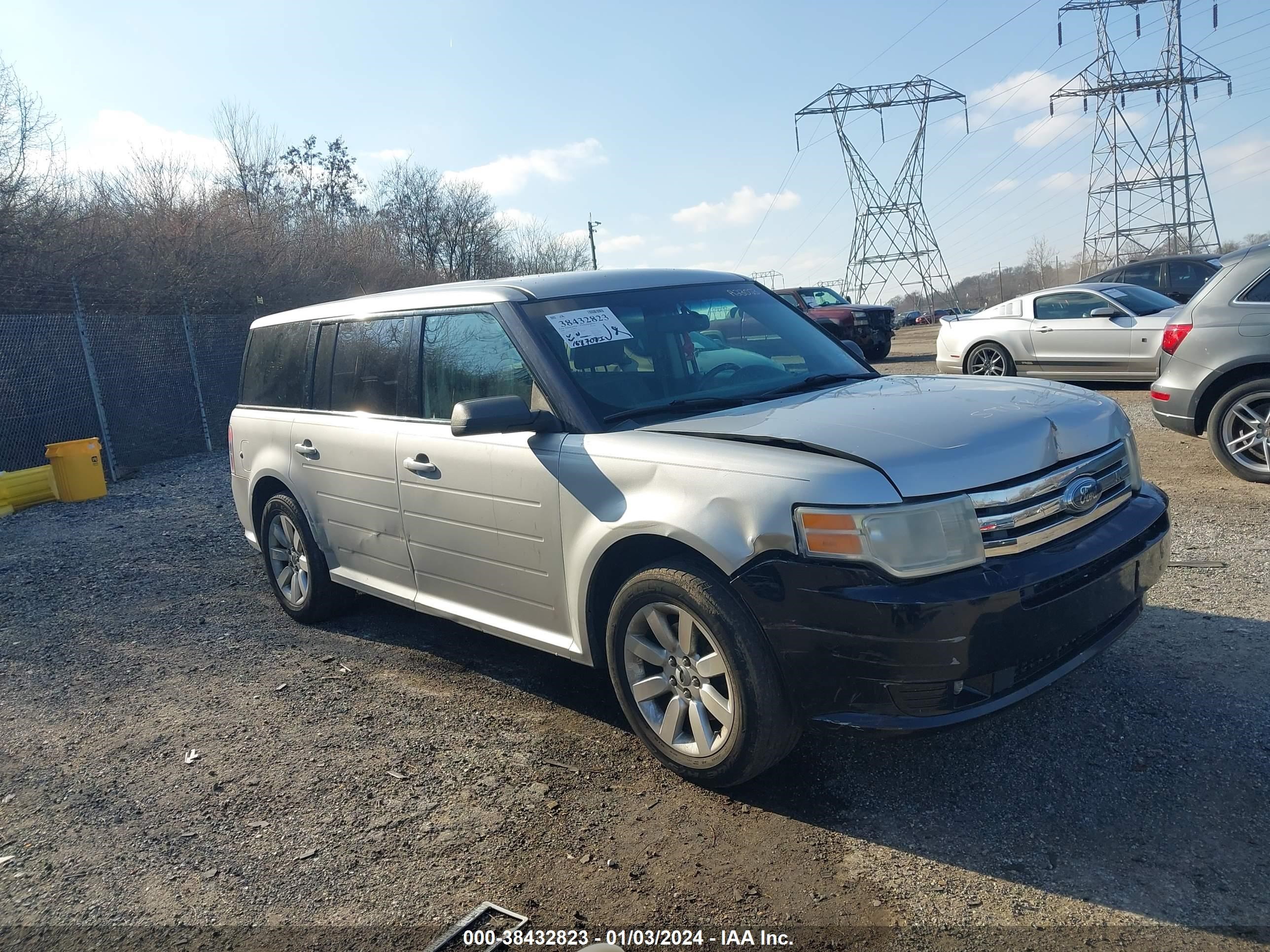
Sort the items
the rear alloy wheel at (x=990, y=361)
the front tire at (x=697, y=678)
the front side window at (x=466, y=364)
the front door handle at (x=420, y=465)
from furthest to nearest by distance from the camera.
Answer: the rear alloy wheel at (x=990, y=361)
the front door handle at (x=420, y=465)
the front side window at (x=466, y=364)
the front tire at (x=697, y=678)

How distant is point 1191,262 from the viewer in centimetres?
1759

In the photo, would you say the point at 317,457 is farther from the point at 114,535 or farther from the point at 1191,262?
the point at 1191,262

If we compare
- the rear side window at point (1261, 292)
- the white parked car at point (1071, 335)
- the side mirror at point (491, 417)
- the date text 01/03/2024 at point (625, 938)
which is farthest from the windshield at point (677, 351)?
the white parked car at point (1071, 335)

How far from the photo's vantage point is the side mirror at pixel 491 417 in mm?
3562

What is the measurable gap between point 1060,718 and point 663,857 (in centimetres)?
172

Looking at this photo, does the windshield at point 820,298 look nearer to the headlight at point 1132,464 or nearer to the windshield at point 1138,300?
the windshield at point 1138,300

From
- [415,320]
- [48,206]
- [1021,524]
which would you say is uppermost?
[48,206]

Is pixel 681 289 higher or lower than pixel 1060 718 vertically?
higher

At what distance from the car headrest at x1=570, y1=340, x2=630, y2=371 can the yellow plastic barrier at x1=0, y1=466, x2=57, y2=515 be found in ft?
31.9

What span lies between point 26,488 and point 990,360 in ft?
41.4

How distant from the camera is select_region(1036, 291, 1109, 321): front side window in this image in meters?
12.4

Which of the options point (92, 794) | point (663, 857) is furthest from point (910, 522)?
point (92, 794)

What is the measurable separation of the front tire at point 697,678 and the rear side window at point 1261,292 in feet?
19.6

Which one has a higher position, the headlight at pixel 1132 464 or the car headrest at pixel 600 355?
the car headrest at pixel 600 355
